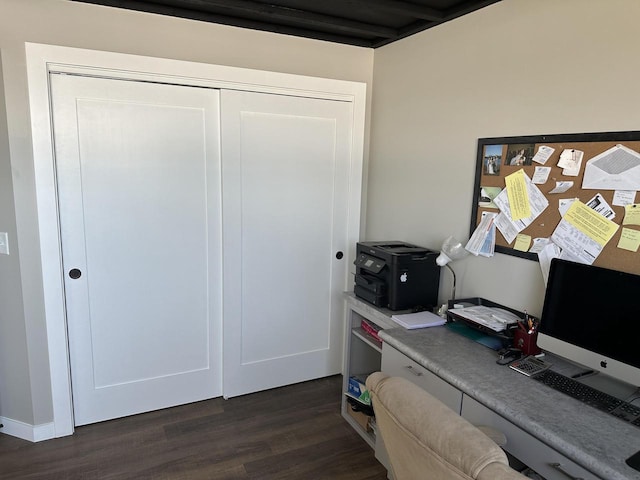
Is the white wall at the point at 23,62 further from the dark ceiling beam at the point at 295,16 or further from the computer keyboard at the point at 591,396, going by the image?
the computer keyboard at the point at 591,396

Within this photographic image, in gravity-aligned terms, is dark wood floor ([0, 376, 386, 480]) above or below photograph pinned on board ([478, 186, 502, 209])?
below

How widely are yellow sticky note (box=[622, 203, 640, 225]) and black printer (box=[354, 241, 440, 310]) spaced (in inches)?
38.3

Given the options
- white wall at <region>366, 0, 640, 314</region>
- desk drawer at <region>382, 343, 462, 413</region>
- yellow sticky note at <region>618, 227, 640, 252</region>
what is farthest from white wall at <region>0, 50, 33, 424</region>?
yellow sticky note at <region>618, 227, 640, 252</region>

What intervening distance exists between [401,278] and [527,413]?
1.06m

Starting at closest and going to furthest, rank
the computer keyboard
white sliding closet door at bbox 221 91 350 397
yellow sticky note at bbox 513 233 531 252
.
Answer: the computer keyboard, yellow sticky note at bbox 513 233 531 252, white sliding closet door at bbox 221 91 350 397

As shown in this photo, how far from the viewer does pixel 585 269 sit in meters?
1.66

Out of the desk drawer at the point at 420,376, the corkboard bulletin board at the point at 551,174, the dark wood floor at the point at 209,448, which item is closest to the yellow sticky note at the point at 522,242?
the corkboard bulletin board at the point at 551,174

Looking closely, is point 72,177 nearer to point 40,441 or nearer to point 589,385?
point 40,441

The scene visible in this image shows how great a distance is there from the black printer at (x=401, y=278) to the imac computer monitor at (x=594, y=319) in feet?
2.48

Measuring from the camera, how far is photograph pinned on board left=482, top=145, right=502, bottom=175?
2168 mm

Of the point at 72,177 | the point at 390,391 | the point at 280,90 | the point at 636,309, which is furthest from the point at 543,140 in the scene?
the point at 72,177

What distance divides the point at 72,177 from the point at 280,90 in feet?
4.33

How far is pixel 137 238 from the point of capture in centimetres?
261

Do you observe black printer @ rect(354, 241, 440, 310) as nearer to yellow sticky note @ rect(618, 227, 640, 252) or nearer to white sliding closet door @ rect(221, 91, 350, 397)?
white sliding closet door @ rect(221, 91, 350, 397)
